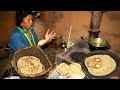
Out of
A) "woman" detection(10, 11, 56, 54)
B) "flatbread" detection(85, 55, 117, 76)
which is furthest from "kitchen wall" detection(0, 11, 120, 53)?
"flatbread" detection(85, 55, 117, 76)

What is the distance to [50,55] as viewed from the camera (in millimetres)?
6926

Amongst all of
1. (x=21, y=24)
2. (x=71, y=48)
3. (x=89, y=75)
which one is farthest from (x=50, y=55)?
(x=89, y=75)

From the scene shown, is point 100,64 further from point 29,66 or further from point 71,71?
point 29,66

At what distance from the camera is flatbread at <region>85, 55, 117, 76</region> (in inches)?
213

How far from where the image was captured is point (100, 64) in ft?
18.3

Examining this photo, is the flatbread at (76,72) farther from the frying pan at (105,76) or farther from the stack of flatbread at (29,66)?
the stack of flatbread at (29,66)

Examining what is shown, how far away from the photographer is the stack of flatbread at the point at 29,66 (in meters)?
5.21

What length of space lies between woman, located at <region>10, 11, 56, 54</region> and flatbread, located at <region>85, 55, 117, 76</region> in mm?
1113

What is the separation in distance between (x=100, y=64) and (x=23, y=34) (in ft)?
6.53

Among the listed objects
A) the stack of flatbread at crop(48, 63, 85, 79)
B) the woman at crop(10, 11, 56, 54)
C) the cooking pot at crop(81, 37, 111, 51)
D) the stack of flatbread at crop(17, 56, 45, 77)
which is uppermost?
the woman at crop(10, 11, 56, 54)

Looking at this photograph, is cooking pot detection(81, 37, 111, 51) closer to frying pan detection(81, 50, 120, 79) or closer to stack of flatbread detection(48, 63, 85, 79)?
frying pan detection(81, 50, 120, 79)

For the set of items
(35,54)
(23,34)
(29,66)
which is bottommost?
(29,66)

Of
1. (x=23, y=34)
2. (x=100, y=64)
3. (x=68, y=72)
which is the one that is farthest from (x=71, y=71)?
(x=23, y=34)
